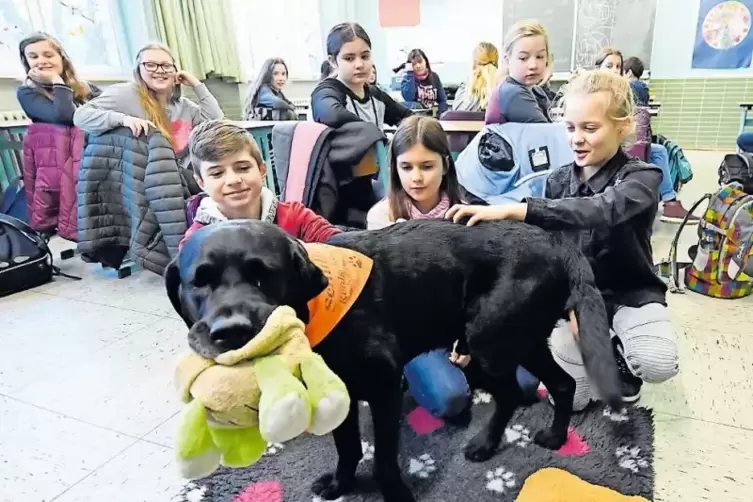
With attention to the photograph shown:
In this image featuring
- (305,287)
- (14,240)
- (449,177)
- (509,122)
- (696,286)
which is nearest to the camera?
(305,287)

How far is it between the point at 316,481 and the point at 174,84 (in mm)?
2194

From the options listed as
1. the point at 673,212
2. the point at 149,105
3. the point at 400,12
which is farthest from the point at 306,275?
the point at 400,12

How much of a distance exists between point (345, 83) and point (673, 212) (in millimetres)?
2465

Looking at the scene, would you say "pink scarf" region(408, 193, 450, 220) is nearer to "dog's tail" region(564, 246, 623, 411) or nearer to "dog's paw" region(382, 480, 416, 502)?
"dog's tail" region(564, 246, 623, 411)

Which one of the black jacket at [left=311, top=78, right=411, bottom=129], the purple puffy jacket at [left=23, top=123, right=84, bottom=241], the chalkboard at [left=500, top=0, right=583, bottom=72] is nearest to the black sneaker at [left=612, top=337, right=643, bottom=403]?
the black jacket at [left=311, top=78, right=411, bottom=129]

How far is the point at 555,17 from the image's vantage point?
6.16m

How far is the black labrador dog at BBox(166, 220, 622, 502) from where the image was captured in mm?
942

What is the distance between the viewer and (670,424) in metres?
1.37

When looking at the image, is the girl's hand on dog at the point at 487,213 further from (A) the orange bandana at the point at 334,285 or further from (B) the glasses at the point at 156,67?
(B) the glasses at the point at 156,67

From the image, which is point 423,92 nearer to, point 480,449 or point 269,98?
point 269,98

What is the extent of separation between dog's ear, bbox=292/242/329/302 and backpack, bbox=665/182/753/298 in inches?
77.7

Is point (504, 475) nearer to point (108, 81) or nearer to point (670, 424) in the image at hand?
point (670, 424)

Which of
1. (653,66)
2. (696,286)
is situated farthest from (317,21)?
(696,286)

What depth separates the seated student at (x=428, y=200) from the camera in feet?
4.56
